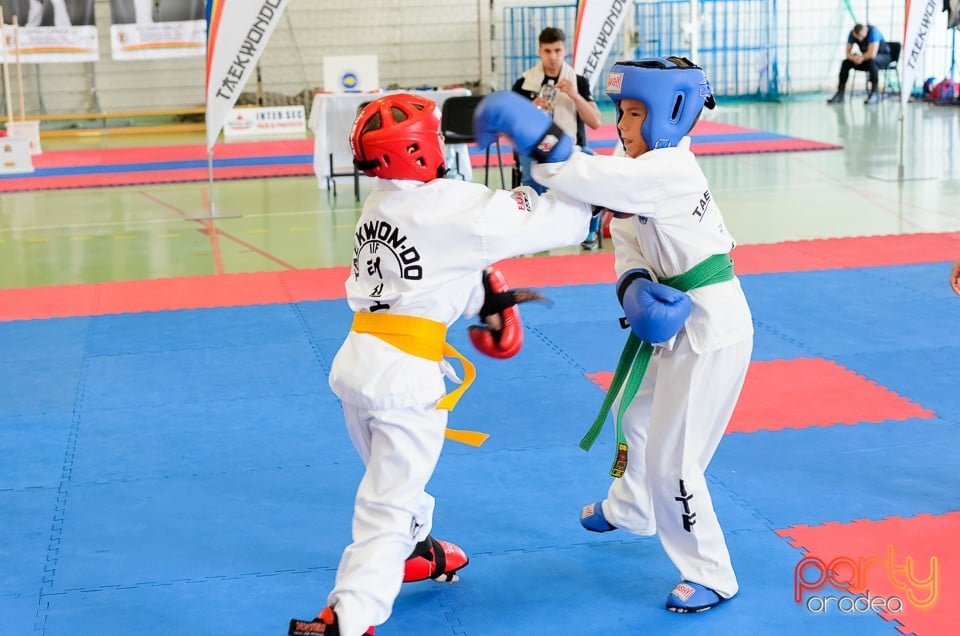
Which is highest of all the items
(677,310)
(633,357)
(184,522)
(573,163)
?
(573,163)

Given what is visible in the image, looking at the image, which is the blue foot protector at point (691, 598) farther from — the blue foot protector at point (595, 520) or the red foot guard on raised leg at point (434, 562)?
the red foot guard on raised leg at point (434, 562)

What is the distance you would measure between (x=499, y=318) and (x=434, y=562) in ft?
2.72

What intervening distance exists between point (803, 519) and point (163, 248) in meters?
6.61

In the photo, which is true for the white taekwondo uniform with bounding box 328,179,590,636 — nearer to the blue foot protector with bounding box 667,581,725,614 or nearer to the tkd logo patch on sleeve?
the tkd logo patch on sleeve

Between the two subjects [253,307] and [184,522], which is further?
[253,307]

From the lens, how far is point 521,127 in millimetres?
2758

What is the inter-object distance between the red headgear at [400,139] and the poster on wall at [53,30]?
51.2ft

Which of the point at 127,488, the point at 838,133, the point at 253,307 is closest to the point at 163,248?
the point at 253,307

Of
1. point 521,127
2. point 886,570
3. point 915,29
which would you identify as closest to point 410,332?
point 521,127

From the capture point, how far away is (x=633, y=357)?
11.5 ft

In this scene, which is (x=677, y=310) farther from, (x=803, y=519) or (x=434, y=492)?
(x=434, y=492)

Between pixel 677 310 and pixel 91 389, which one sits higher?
pixel 677 310

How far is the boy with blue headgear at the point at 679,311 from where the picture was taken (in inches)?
121

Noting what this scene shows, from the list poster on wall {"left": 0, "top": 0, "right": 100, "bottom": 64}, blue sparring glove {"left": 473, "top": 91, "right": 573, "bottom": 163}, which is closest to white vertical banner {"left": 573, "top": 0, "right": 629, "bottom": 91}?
blue sparring glove {"left": 473, "top": 91, "right": 573, "bottom": 163}
